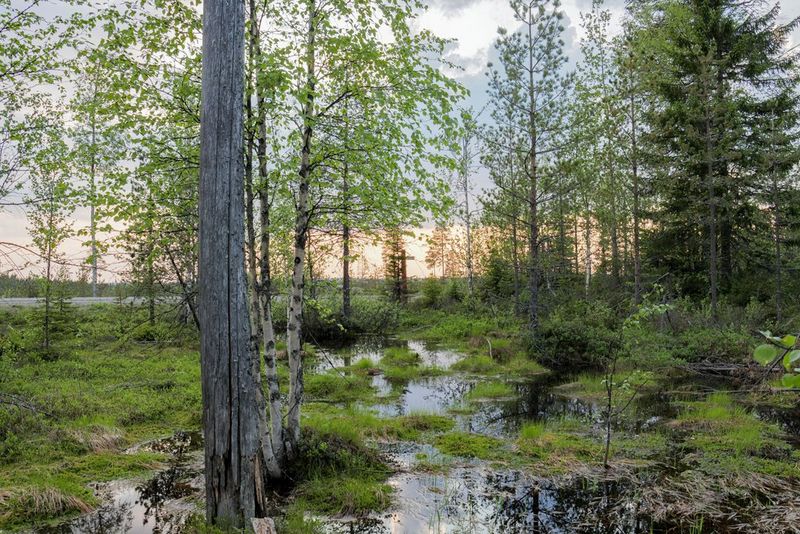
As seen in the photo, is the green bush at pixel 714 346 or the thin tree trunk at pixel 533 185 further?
the thin tree trunk at pixel 533 185

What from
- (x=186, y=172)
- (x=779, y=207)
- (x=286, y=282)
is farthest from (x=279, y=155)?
(x=779, y=207)

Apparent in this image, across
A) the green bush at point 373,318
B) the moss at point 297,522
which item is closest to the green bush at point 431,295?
the green bush at point 373,318

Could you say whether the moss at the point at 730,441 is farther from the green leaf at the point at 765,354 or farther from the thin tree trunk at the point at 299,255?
the green leaf at the point at 765,354

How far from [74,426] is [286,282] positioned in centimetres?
502

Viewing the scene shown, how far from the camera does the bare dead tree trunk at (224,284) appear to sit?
3.86 metres

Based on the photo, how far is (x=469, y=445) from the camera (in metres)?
8.58

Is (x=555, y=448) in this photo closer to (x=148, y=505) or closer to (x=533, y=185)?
(x=148, y=505)

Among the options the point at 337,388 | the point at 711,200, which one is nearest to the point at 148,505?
the point at 337,388

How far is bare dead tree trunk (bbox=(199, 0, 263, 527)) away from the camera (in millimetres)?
3863

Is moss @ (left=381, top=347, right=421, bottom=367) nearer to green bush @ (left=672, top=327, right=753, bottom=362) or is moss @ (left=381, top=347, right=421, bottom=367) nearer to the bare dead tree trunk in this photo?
green bush @ (left=672, top=327, right=753, bottom=362)

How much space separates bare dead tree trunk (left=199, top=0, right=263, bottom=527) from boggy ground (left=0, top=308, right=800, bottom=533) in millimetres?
655

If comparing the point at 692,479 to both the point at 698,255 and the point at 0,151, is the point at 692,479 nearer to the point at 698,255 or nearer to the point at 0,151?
the point at 0,151

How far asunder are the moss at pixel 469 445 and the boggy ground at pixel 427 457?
0.16 feet

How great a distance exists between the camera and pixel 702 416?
32.9 feet
